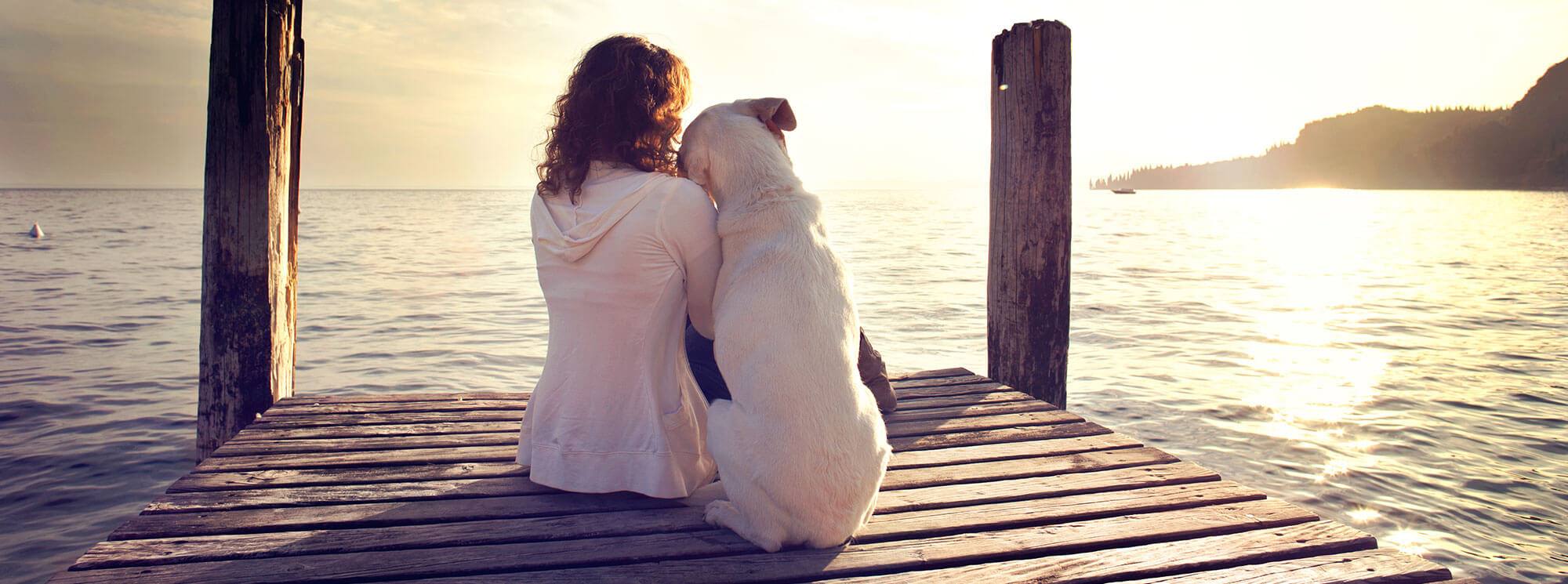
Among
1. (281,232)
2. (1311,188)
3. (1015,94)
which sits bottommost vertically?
(281,232)

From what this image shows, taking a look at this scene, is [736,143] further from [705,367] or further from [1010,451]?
[1010,451]

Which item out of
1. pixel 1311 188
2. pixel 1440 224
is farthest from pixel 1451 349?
pixel 1311 188

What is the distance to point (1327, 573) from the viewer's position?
2516mm

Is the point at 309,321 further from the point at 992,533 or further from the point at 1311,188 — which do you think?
the point at 1311,188

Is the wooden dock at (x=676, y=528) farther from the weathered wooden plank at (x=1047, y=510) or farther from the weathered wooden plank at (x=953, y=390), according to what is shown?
the weathered wooden plank at (x=953, y=390)

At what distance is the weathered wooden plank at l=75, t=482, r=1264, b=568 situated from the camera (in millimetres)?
2568

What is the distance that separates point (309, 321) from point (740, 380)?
11722mm

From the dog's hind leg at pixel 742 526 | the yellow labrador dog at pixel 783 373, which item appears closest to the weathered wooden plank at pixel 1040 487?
the yellow labrador dog at pixel 783 373

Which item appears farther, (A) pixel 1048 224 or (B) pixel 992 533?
(A) pixel 1048 224

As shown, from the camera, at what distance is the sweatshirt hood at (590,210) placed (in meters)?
2.68

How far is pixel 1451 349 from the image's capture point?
10.5 metres

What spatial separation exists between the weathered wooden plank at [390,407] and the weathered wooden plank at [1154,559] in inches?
111

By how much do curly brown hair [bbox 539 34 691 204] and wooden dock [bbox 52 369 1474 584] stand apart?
1.20m

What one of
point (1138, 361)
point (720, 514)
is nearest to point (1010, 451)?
point (720, 514)
